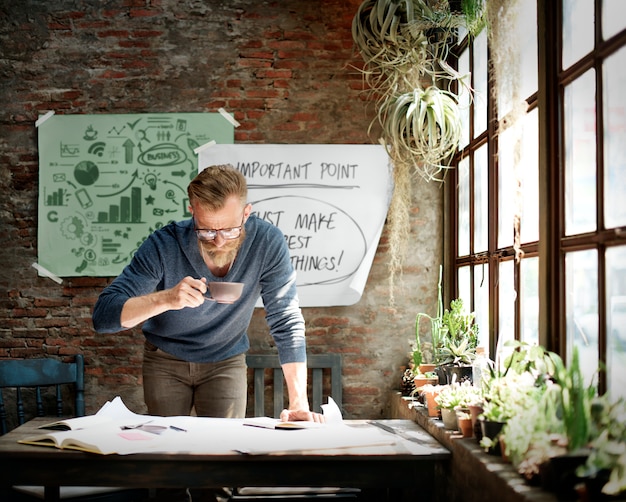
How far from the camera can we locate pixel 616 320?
→ 6.32 feet

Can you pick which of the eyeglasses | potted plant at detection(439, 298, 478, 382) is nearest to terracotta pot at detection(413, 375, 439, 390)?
potted plant at detection(439, 298, 478, 382)

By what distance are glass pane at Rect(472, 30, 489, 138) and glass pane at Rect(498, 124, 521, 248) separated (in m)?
0.40

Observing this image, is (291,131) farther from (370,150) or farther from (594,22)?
(594,22)

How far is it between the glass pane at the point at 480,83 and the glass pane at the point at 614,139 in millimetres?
1354

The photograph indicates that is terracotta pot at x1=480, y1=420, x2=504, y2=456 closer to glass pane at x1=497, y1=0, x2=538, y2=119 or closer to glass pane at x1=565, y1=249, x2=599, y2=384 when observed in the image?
glass pane at x1=565, y1=249, x2=599, y2=384

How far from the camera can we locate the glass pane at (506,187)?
2.90 metres

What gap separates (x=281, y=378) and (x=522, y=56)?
7.86 ft

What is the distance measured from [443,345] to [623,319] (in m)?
1.80

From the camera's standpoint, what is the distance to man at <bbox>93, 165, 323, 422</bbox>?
9.39 ft

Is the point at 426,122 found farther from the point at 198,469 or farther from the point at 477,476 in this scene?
the point at 198,469

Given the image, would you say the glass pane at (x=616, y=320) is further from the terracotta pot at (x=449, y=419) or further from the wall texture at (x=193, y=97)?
the wall texture at (x=193, y=97)

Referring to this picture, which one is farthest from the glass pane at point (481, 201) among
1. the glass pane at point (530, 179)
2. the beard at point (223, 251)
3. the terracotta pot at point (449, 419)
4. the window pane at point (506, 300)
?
the beard at point (223, 251)

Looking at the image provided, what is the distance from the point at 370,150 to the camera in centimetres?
432

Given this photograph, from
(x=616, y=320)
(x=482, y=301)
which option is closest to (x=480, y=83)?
(x=482, y=301)
